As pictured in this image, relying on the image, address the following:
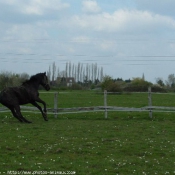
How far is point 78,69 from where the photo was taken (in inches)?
3765

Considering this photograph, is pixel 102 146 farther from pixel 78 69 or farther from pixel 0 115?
pixel 78 69

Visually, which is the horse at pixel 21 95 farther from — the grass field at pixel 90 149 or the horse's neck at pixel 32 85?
the grass field at pixel 90 149

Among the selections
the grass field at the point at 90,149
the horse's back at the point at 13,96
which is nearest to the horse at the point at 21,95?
the horse's back at the point at 13,96

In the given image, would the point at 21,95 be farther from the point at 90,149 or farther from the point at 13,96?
the point at 90,149

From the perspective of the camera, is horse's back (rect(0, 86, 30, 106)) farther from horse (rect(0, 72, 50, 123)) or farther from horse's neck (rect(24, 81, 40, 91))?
horse's neck (rect(24, 81, 40, 91))

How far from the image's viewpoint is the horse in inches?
622

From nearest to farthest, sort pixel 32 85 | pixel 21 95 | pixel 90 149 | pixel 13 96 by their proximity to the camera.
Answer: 1. pixel 90 149
2. pixel 13 96
3. pixel 21 95
4. pixel 32 85

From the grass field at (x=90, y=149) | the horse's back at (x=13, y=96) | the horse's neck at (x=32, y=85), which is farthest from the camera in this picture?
the horse's neck at (x=32, y=85)

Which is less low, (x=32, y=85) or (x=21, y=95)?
(x=32, y=85)

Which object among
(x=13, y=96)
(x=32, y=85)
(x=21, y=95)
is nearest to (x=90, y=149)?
(x=13, y=96)

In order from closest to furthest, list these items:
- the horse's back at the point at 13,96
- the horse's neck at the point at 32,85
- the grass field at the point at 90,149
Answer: the grass field at the point at 90,149, the horse's back at the point at 13,96, the horse's neck at the point at 32,85

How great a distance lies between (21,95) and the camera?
53.4 ft

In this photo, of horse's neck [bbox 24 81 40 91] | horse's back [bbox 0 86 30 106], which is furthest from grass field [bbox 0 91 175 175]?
horse's neck [bbox 24 81 40 91]

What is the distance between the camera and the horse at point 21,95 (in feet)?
51.8
